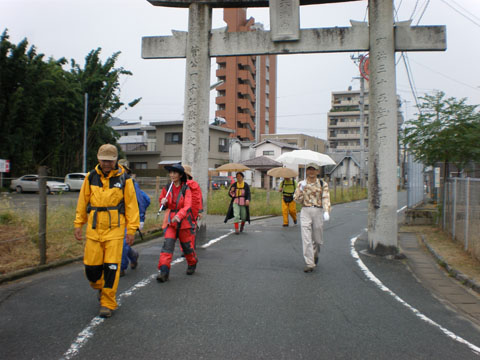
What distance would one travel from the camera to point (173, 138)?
43688mm

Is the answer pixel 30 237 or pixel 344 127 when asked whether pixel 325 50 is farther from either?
pixel 344 127

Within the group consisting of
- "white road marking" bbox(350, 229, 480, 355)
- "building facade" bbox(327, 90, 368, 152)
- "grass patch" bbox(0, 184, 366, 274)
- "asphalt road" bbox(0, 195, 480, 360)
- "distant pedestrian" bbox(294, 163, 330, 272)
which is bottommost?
"white road marking" bbox(350, 229, 480, 355)

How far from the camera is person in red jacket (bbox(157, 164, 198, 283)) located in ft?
20.8

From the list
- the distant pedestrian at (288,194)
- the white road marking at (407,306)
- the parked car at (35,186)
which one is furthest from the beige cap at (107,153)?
the distant pedestrian at (288,194)

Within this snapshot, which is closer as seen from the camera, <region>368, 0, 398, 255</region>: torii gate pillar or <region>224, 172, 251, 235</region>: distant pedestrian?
<region>368, 0, 398, 255</region>: torii gate pillar

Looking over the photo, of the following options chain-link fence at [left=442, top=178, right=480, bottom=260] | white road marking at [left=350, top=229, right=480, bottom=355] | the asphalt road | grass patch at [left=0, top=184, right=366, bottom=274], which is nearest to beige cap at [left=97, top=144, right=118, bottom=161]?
the asphalt road

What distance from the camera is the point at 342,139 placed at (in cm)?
8238

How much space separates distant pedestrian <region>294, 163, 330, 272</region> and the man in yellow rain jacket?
3592mm

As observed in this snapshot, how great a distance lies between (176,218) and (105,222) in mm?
1572

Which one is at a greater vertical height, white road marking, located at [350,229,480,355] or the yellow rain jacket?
the yellow rain jacket

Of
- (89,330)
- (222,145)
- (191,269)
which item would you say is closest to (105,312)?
(89,330)

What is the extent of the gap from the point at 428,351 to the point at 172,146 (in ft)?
134

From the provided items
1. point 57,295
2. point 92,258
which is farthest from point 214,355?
point 57,295

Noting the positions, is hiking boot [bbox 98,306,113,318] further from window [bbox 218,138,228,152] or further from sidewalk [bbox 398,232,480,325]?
window [bbox 218,138,228,152]
